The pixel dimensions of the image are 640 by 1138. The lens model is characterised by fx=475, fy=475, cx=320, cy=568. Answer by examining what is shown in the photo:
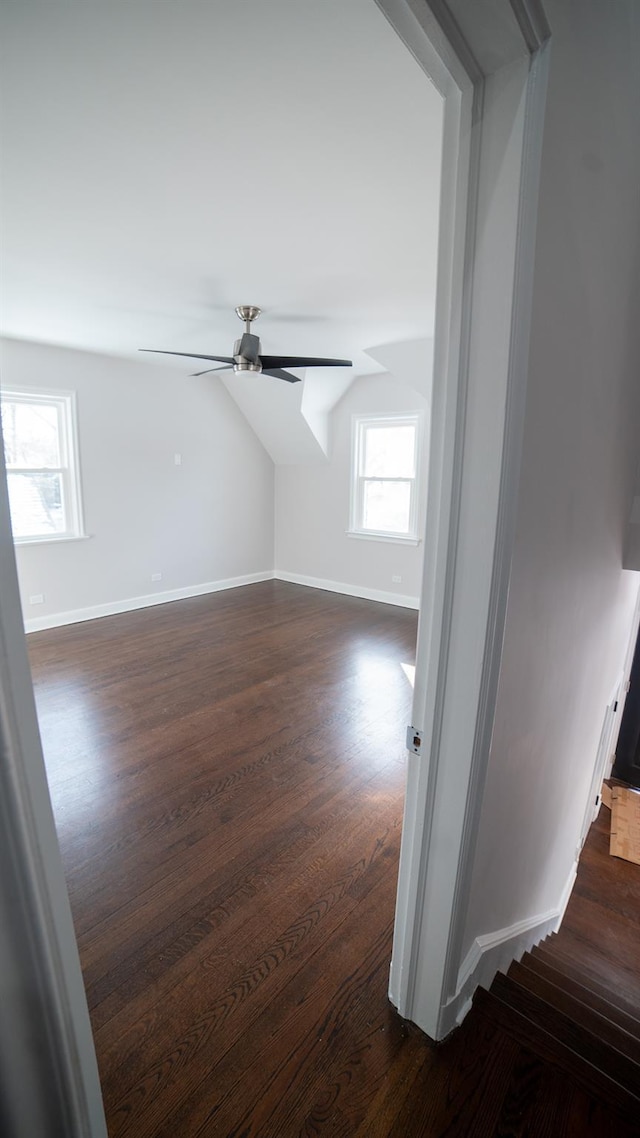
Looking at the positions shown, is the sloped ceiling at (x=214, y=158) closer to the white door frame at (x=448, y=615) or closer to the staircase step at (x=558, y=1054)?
the white door frame at (x=448, y=615)

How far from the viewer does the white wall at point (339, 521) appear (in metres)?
5.23

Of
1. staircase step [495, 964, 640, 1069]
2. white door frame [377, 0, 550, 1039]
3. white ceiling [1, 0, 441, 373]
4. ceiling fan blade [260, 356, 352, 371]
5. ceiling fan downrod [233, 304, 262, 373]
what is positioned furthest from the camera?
ceiling fan blade [260, 356, 352, 371]

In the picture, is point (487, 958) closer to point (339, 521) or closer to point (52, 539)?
point (52, 539)

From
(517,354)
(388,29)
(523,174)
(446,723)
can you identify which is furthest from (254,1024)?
(388,29)

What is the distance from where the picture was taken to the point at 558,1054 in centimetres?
119

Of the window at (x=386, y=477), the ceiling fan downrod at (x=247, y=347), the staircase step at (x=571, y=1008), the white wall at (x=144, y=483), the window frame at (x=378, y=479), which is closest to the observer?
the staircase step at (x=571, y=1008)

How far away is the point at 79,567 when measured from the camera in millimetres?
4629

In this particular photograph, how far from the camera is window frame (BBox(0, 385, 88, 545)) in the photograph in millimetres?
4191

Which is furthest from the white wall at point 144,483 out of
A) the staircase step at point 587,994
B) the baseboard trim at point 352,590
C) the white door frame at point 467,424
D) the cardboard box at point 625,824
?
the cardboard box at point 625,824

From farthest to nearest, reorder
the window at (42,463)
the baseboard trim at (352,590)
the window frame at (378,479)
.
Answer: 1. the baseboard trim at (352,590)
2. the window frame at (378,479)
3. the window at (42,463)

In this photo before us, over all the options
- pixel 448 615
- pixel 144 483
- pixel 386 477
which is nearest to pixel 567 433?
pixel 448 615

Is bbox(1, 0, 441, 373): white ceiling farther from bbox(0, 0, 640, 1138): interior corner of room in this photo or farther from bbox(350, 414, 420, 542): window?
bbox(350, 414, 420, 542): window

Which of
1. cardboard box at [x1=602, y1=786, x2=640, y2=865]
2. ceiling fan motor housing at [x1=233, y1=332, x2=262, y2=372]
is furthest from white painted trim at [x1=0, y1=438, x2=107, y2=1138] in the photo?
cardboard box at [x1=602, y1=786, x2=640, y2=865]

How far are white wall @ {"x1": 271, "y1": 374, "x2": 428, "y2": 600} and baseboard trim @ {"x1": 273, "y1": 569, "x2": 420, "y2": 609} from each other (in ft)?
0.08
